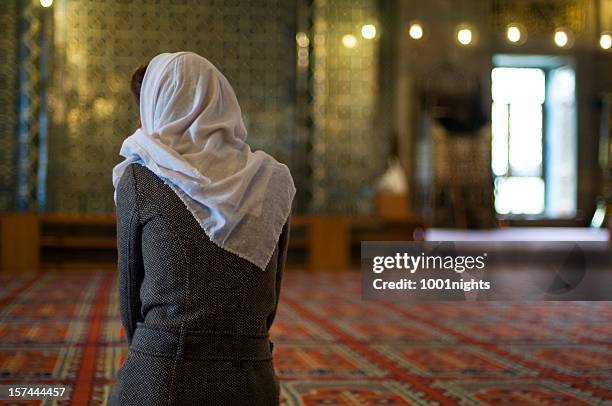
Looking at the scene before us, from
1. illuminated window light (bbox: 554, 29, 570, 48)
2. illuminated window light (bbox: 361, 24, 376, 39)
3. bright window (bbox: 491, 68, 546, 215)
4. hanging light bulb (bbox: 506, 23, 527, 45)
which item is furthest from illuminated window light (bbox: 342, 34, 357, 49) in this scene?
illuminated window light (bbox: 554, 29, 570, 48)

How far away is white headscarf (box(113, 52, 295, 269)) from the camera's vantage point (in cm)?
157

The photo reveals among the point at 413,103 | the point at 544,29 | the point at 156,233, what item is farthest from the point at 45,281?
the point at 544,29

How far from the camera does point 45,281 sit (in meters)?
6.37

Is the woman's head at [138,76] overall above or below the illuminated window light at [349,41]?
below

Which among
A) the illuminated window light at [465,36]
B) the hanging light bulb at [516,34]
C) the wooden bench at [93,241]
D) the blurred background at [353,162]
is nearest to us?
the blurred background at [353,162]

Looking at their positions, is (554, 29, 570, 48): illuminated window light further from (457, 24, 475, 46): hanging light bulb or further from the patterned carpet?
the patterned carpet

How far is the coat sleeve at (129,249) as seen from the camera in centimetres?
159

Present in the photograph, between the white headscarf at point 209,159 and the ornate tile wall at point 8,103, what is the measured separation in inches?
285

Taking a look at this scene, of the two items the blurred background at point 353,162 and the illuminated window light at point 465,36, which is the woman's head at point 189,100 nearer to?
the blurred background at point 353,162

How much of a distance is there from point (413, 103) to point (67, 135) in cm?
448

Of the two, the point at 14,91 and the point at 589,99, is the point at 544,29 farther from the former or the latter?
the point at 14,91

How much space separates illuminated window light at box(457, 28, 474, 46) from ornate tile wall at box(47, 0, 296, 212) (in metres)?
3.05

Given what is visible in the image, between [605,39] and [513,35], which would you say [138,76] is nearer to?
[605,39]

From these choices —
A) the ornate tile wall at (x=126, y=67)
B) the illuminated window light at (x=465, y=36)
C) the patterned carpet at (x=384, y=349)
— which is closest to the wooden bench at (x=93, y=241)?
the ornate tile wall at (x=126, y=67)
